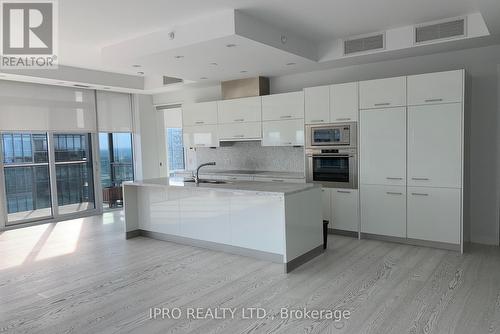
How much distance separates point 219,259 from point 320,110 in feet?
8.38

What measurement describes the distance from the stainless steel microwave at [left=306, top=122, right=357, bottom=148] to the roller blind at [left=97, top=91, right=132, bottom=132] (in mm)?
4213

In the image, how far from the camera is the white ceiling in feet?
11.7

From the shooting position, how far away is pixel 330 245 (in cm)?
484

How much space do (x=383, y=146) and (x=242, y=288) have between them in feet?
8.68

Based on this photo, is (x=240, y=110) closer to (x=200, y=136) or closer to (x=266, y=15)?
(x=200, y=136)

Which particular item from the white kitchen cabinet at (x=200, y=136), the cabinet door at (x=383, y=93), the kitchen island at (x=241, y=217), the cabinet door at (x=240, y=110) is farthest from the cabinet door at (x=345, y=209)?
the white kitchen cabinet at (x=200, y=136)

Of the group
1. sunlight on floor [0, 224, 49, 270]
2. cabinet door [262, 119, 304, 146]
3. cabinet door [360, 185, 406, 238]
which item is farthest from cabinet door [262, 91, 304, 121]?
sunlight on floor [0, 224, 49, 270]

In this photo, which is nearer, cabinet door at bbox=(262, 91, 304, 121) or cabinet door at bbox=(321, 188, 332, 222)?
cabinet door at bbox=(321, 188, 332, 222)

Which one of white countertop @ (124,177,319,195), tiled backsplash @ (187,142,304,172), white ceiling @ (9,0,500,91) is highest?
white ceiling @ (9,0,500,91)

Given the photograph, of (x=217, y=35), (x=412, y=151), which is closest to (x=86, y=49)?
(x=217, y=35)

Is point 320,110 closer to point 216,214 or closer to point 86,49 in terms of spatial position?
point 216,214

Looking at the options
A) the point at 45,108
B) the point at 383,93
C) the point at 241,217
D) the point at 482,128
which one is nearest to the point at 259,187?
the point at 241,217

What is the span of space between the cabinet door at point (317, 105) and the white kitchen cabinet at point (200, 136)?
1.91 meters

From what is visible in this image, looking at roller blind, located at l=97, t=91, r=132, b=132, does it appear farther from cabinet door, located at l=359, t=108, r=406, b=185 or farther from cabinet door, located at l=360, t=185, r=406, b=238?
cabinet door, located at l=360, t=185, r=406, b=238
